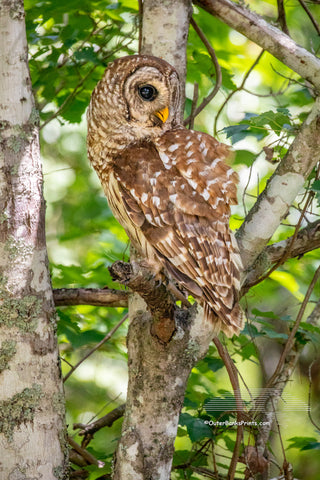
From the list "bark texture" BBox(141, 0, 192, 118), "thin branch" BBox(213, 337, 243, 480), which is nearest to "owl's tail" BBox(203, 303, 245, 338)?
"thin branch" BBox(213, 337, 243, 480)

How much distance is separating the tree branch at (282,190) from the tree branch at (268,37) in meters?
0.15

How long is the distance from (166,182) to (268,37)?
29.5 inches

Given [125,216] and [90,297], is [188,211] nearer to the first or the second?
[125,216]

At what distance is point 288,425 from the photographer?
9.03 ft

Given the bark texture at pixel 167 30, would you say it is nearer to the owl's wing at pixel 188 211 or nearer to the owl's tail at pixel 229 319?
the owl's wing at pixel 188 211

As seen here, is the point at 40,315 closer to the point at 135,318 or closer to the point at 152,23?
the point at 135,318

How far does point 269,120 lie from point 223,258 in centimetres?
53

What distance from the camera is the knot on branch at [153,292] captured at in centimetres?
165

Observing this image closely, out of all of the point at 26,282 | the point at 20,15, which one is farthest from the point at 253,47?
the point at 26,282

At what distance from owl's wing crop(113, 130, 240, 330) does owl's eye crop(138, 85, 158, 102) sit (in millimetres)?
207

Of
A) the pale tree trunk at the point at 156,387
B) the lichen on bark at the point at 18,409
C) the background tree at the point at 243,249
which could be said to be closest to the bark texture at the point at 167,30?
the background tree at the point at 243,249

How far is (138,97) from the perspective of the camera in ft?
7.27

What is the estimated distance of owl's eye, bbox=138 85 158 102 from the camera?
2.19m

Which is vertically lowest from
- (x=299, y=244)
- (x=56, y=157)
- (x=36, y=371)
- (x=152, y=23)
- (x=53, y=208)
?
(x=36, y=371)
